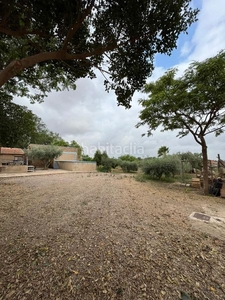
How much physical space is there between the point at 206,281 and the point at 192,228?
130 cm

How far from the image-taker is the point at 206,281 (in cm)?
136

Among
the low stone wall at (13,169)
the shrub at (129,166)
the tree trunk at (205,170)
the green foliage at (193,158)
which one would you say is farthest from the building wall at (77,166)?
Result: the tree trunk at (205,170)

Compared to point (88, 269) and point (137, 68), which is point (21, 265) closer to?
point (88, 269)

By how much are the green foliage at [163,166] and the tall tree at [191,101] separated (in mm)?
2335

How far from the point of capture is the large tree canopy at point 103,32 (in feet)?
7.00

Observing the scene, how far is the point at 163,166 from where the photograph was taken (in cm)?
913

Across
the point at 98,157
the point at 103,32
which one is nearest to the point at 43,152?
the point at 98,157

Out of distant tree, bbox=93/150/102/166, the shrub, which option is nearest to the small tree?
distant tree, bbox=93/150/102/166

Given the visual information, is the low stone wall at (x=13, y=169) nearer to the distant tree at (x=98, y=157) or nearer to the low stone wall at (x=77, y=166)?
the low stone wall at (x=77, y=166)

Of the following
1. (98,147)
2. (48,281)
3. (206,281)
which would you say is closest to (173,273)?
(206,281)

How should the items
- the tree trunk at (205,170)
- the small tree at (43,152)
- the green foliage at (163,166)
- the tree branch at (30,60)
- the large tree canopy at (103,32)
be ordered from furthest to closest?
the small tree at (43,152) < the green foliage at (163,166) < the tree trunk at (205,170) < the large tree canopy at (103,32) < the tree branch at (30,60)

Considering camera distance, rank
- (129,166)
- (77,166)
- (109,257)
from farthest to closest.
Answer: (129,166)
(77,166)
(109,257)

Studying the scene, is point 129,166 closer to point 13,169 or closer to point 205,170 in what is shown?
point 205,170

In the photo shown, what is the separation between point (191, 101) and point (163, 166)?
472 centimetres
